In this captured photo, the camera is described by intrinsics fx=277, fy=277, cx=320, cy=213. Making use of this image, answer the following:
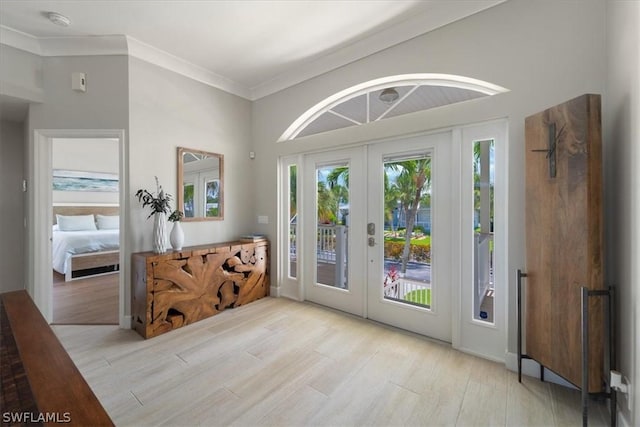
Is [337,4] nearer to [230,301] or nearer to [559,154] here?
[559,154]

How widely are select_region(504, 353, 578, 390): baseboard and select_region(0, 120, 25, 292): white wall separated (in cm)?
532

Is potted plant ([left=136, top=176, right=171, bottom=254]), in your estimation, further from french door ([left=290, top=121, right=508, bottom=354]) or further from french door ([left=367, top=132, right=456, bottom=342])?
french door ([left=367, top=132, right=456, bottom=342])

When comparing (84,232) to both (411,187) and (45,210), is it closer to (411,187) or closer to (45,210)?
(45,210)

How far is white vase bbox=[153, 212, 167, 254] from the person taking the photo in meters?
2.88

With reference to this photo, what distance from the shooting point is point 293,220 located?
3742 mm

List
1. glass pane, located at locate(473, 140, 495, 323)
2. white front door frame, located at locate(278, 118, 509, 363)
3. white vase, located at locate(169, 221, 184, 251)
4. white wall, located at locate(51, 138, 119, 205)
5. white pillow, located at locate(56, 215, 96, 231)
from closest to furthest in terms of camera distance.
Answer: white front door frame, located at locate(278, 118, 509, 363), glass pane, located at locate(473, 140, 495, 323), white vase, located at locate(169, 221, 184, 251), white pillow, located at locate(56, 215, 96, 231), white wall, located at locate(51, 138, 119, 205)

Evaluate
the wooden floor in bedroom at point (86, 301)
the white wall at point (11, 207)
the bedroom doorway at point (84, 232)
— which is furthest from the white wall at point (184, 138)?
the white wall at point (11, 207)

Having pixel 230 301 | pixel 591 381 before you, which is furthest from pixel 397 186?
pixel 230 301

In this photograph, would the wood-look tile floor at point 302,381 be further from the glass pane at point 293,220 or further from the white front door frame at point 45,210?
the glass pane at point 293,220

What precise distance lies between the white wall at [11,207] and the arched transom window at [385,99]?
3.34 meters

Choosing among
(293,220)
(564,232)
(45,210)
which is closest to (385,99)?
(293,220)

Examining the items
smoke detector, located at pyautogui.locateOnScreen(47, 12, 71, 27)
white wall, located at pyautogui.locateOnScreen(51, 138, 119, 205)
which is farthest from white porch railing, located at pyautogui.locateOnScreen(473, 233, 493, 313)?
white wall, located at pyautogui.locateOnScreen(51, 138, 119, 205)

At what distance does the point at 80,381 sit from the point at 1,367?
28 cm

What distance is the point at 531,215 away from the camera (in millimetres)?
1901
